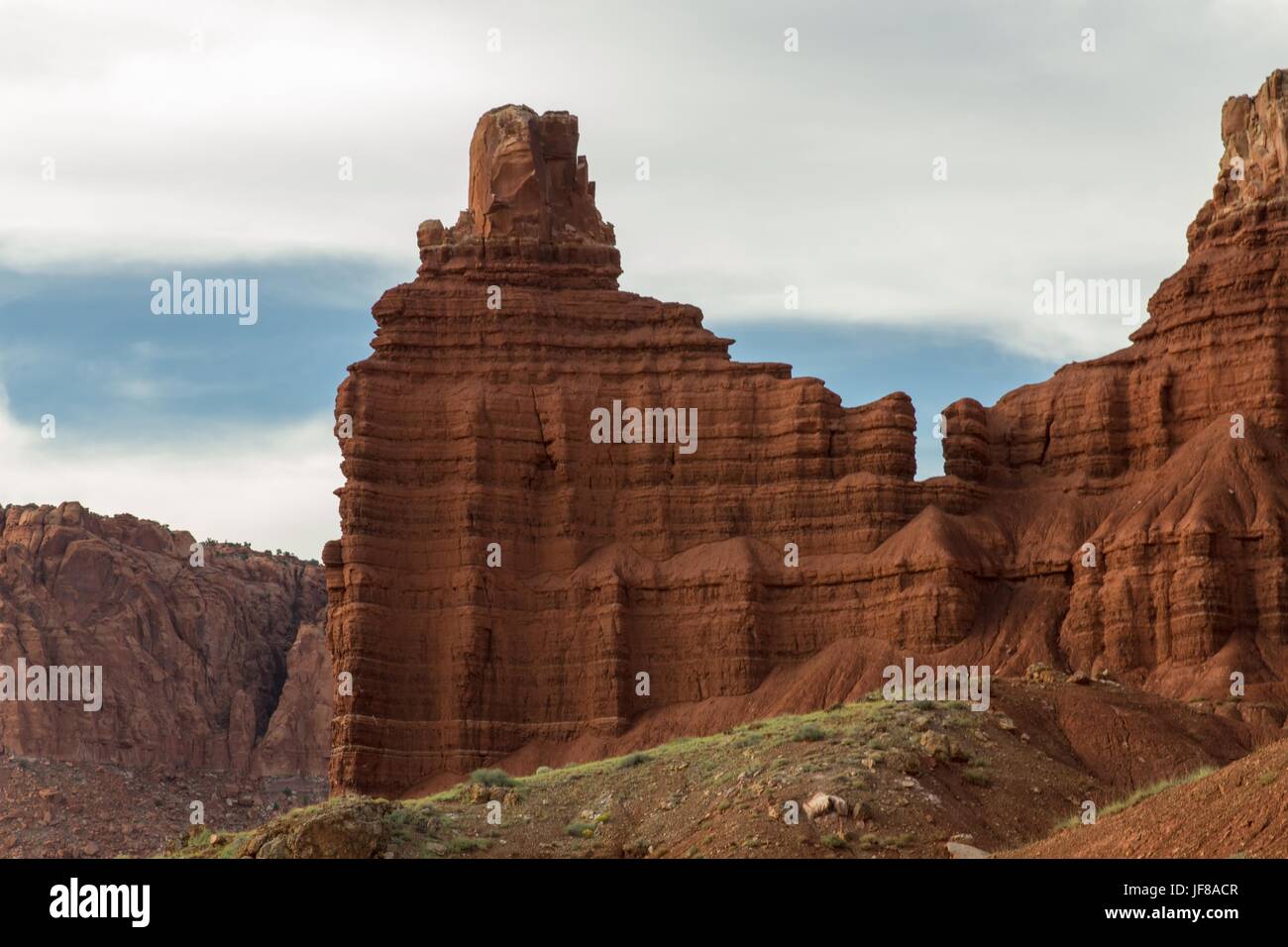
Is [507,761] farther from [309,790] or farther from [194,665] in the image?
[194,665]

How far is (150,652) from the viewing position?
134 metres

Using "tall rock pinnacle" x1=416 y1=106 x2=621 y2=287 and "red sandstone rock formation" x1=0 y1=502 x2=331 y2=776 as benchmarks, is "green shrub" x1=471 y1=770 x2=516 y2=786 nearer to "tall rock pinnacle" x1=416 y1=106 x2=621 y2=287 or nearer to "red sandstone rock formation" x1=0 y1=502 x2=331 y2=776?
"tall rock pinnacle" x1=416 y1=106 x2=621 y2=287

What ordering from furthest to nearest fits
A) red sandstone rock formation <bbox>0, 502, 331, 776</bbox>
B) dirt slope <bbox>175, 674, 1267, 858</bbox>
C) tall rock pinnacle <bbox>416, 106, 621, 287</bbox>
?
red sandstone rock formation <bbox>0, 502, 331, 776</bbox> → tall rock pinnacle <bbox>416, 106, 621, 287</bbox> → dirt slope <bbox>175, 674, 1267, 858</bbox>

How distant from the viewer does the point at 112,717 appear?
5049 inches

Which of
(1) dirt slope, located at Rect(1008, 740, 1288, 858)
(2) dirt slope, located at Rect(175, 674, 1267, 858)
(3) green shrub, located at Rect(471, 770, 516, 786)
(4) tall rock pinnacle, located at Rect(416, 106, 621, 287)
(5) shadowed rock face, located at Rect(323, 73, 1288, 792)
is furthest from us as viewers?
(4) tall rock pinnacle, located at Rect(416, 106, 621, 287)

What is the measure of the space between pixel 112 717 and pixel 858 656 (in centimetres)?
4579

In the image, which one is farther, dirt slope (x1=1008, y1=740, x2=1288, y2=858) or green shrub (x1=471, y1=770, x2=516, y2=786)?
green shrub (x1=471, y1=770, x2=516, y2=786)

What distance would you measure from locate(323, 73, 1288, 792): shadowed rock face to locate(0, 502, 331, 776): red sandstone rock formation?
93.8 ft

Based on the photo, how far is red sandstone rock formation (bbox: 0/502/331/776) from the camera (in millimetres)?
127875

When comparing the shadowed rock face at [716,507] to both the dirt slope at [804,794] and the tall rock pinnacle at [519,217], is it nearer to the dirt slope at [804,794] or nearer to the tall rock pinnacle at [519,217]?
the tall rock pinnacle at [519,217]

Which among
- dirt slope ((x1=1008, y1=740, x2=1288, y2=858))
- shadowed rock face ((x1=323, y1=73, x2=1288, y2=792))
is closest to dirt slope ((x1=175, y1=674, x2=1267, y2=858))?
dirt slope ((x1=1008, y1=740, x2=1288, y2=858))

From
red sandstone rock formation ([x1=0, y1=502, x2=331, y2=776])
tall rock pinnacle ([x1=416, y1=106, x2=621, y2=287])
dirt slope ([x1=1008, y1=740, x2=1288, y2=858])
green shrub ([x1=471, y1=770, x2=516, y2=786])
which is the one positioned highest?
tall rock pinnacle ([x1=416, y1=106, x2=621, y2=287])

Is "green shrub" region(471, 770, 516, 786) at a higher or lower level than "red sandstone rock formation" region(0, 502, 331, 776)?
lower
